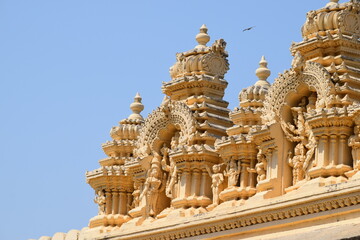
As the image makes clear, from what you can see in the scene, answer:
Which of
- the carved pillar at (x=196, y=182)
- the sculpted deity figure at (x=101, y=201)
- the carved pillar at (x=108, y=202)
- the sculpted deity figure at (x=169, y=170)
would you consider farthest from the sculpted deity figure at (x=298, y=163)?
the sculpted deity figure at (x=101, y=201)

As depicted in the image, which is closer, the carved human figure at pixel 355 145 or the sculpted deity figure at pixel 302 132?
the carved human figure at pixel 355 145

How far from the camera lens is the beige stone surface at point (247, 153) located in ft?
101

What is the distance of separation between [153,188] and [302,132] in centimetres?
582

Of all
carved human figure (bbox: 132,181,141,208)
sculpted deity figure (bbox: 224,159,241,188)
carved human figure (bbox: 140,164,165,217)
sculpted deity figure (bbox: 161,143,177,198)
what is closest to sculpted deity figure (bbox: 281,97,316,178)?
sculpted deity figure (bbox: 224,159,241,188)

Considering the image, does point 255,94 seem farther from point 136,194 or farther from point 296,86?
point 136,194

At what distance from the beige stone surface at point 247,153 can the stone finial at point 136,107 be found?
1.76 ft

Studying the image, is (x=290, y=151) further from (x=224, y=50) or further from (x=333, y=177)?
(x=224, y=50)

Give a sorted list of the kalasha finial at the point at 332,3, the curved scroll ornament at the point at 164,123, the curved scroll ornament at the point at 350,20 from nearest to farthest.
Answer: the curved scroll ornament at the point at 350,20 → the kalasha finial at the point at 332,3 → the curved scroll ornament at the point at 164,123

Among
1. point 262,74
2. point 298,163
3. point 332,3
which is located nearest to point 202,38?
point 262,74

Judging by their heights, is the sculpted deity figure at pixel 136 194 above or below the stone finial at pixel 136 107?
below

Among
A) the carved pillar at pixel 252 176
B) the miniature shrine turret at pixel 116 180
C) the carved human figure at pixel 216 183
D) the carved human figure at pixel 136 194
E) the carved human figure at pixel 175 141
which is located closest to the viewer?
the carved pillar at pixel 252 176

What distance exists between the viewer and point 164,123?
3638cm

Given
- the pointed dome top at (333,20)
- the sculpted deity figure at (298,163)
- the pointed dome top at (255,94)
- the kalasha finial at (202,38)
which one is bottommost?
the sculpted deity figure at (298,163)

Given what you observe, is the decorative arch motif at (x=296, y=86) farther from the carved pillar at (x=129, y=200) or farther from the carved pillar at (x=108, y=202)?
the carved pillar at (x=108, y=202)
